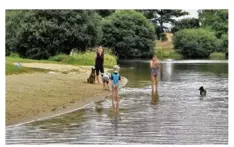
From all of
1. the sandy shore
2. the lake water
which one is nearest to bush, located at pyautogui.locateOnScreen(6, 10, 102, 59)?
the sandy shore

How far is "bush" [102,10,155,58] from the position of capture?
235 feet

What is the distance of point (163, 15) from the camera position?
83.2m

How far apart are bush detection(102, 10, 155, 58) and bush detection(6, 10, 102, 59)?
19.3 meters

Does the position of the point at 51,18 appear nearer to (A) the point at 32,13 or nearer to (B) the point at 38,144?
(A) the point at 32,13

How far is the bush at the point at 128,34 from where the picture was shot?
71.5 meters

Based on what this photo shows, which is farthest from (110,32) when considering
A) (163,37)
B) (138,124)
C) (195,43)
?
(138,124)

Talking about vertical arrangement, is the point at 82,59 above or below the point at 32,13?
below

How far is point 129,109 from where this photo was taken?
15.7 m

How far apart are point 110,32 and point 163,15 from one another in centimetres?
1485

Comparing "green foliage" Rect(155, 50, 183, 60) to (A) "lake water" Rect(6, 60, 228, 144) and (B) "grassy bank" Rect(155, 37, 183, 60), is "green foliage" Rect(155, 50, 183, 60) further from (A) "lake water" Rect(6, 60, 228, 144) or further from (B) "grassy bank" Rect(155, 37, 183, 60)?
(A) "lake water" Rect(6, 60, 228, 144)

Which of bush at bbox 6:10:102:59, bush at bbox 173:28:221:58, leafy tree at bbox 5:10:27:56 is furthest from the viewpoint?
bush at bbox 173:28:221:58

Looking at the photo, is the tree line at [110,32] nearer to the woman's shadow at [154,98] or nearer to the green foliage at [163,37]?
the green foliage at [163,37]
